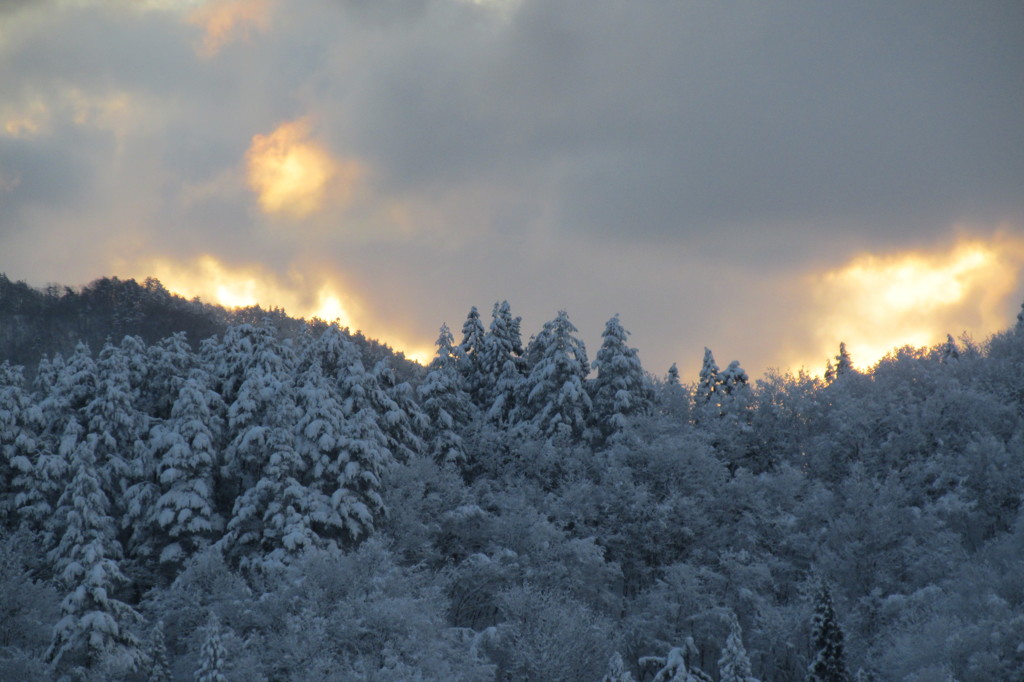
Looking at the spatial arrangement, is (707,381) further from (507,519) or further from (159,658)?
(159,658)

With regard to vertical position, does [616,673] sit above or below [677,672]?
below

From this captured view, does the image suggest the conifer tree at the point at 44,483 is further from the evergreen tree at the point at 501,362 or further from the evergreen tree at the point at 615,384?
Answer: the evergreen tree at the point at 615,384

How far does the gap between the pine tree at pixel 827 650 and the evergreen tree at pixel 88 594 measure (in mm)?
29033

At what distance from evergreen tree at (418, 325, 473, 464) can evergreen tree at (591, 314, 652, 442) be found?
9.12 meters

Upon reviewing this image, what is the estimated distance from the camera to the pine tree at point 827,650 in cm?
3956

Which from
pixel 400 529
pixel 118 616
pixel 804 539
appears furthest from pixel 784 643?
pixel 118 616

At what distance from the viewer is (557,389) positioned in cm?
6188

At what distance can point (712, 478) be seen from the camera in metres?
55.4

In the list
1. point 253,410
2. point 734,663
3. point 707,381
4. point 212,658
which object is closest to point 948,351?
point 707,381

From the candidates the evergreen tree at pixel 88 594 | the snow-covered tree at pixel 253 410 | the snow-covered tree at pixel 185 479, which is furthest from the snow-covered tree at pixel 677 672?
the snow-covered tree at pixel 185 479

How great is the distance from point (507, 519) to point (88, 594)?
69.4 feet

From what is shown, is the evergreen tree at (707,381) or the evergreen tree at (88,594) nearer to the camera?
the evergreen tree at (88,594)

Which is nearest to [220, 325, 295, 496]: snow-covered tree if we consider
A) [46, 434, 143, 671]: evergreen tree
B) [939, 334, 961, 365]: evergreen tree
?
[46, 434, 143, 671]: evergreen tree

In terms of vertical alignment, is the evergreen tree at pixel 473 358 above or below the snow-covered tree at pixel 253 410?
above
